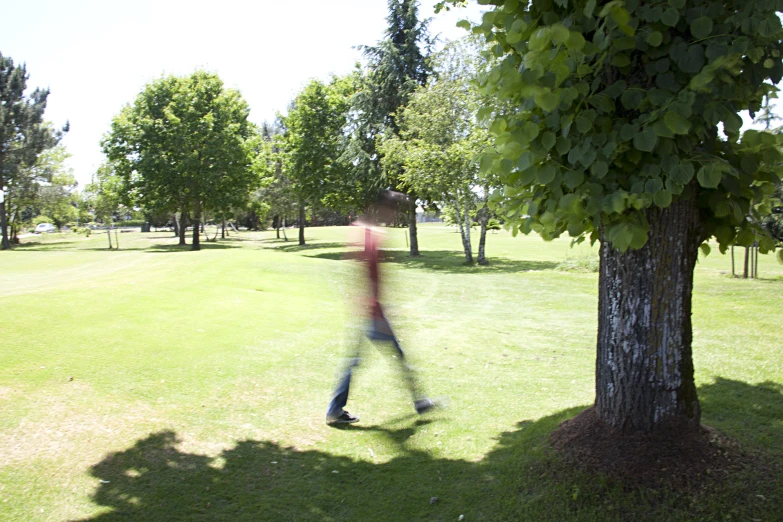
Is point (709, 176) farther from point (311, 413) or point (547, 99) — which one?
point (311, 413)

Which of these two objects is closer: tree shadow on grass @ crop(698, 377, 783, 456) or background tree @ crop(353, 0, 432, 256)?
tree shadow on grass @ crop(698, 377, 783, 456)

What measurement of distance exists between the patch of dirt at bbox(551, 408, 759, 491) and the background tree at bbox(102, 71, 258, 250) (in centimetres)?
4316

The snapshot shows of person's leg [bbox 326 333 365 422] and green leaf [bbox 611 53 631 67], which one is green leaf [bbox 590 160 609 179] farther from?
person's leg [bbox 326 333 365 422]

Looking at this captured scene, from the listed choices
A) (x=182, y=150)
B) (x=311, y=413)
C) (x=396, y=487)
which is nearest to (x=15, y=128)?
(x=182, y=150)

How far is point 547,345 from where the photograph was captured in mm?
10102

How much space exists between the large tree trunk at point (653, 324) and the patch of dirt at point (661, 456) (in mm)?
105

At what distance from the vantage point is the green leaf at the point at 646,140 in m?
3.38

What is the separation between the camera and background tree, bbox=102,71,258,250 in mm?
44281

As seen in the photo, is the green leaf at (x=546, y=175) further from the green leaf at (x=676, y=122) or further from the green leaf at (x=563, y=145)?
the green leaf at (x=676, y=122)

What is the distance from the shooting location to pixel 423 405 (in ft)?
21.6

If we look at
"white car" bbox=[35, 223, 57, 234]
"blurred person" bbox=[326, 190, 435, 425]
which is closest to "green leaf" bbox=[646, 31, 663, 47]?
"blurred person" bbox=[326, 190, 435, 425]

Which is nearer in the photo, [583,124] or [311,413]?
[583,124]

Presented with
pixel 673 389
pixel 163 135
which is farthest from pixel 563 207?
pixel 163 135

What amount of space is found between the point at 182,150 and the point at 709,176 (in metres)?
46.1
